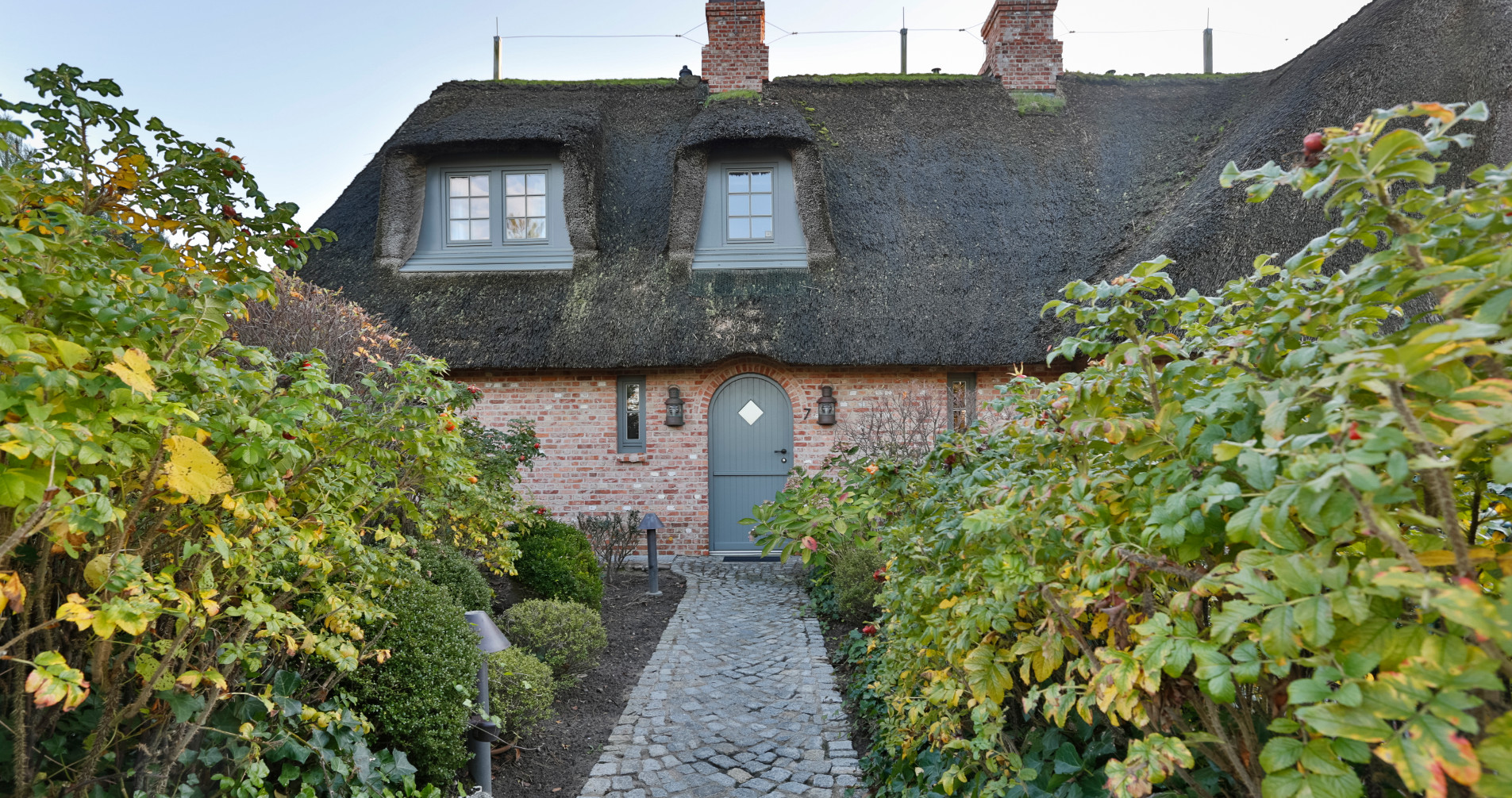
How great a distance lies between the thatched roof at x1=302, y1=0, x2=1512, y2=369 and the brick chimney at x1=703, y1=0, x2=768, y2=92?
386 millimetres

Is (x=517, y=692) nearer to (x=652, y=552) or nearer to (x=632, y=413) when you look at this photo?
(x=652, y=552)

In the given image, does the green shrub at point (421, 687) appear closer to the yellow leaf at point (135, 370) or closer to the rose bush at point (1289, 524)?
the yellow leaf at point (135, 370)

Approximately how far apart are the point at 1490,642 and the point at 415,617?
3.14 metres

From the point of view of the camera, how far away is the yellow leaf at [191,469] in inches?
54.0

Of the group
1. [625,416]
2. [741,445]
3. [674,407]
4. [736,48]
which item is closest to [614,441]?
[625,416]

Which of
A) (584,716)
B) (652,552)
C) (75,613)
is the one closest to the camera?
(75,613)

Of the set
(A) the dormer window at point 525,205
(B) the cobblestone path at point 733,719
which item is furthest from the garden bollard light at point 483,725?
(A) the dormer window at point 525,205

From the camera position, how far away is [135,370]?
4.23 feet

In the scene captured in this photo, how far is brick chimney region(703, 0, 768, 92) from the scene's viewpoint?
31.8ft

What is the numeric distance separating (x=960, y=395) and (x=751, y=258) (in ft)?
9.73

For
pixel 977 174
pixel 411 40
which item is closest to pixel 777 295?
pixel 977 174

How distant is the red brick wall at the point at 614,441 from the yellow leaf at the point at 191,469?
270 inches

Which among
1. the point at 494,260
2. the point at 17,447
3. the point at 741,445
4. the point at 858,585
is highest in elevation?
the point at 494,260

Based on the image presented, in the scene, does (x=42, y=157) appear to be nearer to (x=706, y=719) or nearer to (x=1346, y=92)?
(x=706, y=719)
